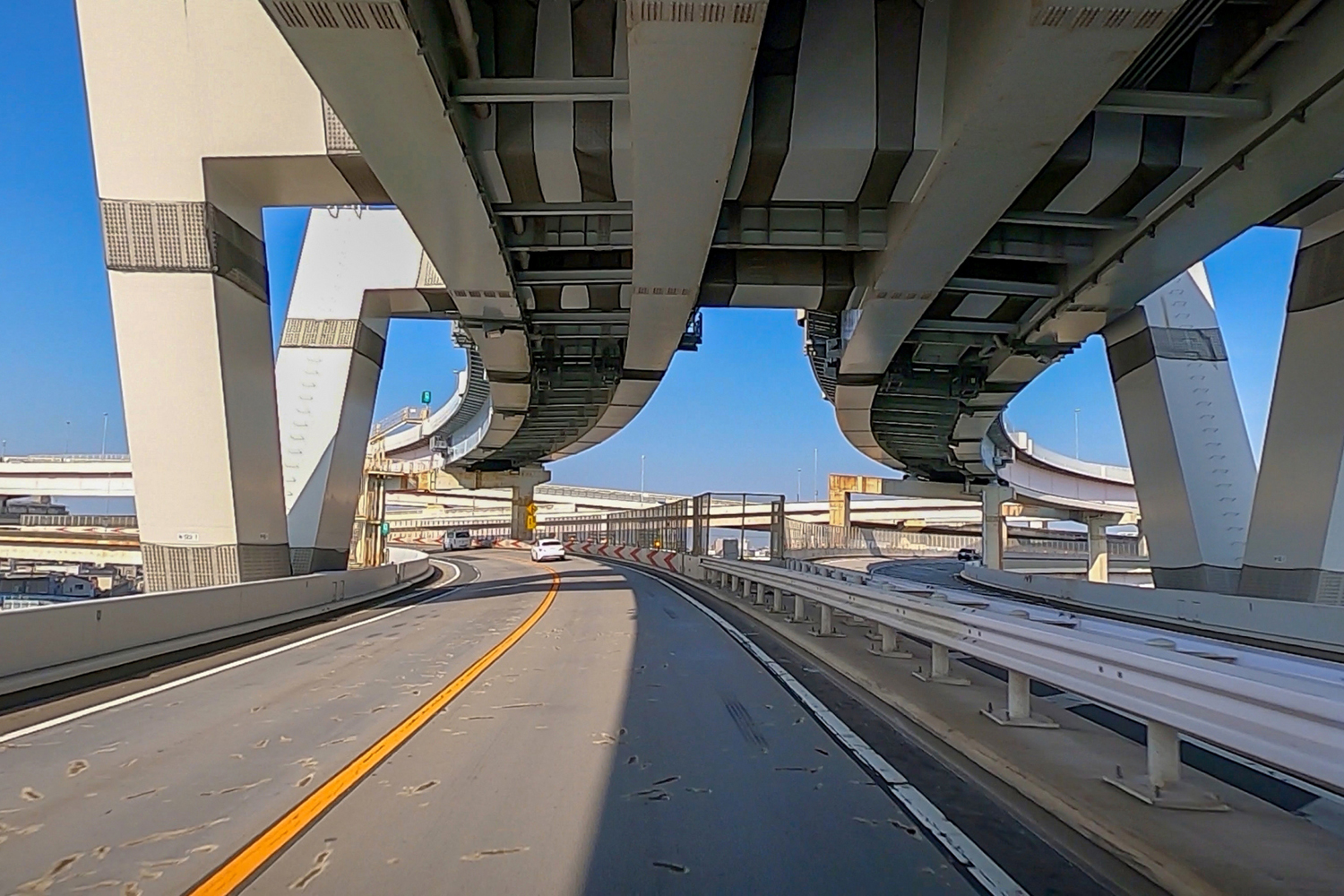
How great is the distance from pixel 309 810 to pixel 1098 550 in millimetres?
61004

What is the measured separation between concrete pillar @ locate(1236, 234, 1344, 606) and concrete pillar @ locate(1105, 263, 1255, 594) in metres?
4.14

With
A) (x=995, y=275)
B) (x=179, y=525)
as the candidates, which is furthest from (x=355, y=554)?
(x=995, y=275)

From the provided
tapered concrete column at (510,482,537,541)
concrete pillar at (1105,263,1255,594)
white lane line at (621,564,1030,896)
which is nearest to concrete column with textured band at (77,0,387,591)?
white lane line at (621,564,1030,896)

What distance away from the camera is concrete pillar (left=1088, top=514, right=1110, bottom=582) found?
5700 centimetres

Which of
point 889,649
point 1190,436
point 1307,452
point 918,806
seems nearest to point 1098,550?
point 1190,436

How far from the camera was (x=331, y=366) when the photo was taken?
22.5m

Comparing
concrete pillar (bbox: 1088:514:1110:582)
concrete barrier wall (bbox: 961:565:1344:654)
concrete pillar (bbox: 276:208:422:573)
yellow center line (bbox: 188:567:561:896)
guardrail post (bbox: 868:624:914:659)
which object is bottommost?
concrete pillar (bbox: 1088:514:1110:582)

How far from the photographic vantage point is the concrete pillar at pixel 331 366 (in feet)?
71.8

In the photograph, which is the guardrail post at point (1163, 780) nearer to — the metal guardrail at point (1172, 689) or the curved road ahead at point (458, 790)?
the metal guardrail at point (1172, 689)

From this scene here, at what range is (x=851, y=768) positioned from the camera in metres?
6.22

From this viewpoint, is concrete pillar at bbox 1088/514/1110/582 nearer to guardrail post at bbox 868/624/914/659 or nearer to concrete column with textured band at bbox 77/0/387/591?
guardrail post at bbox 868/624/914/659

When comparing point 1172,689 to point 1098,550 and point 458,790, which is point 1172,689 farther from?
point 1098,550

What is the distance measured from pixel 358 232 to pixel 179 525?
9351 mm

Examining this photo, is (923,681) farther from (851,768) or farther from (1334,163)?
(1334,163)
